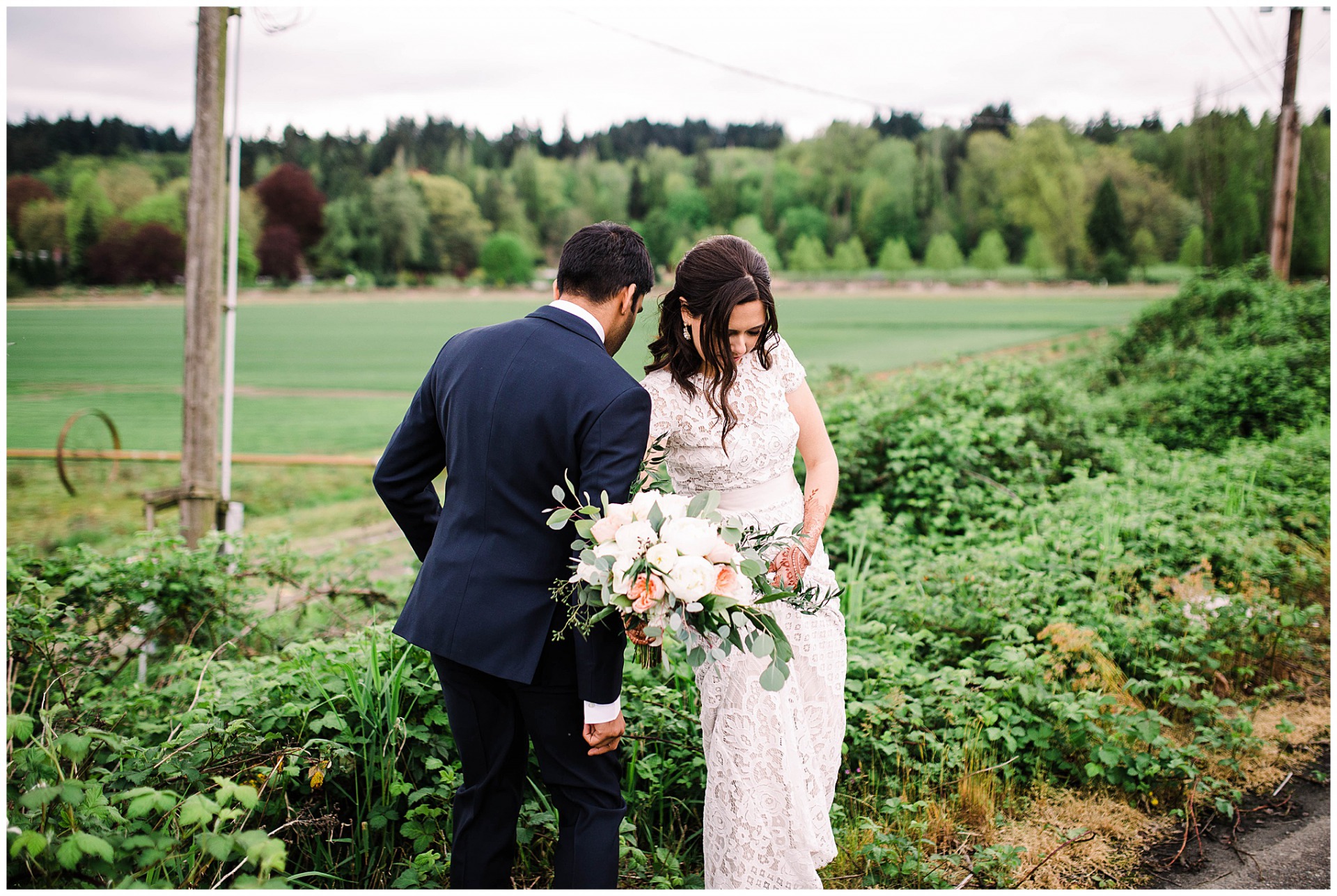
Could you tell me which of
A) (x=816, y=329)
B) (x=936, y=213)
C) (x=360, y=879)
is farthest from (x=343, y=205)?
(x=360, y=879)

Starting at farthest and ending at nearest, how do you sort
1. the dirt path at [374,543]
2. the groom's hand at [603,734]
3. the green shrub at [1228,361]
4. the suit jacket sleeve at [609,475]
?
the green shrub at [1228,361]
the dirt path at [374,543]
the groom's hand at [603,734]
the suit jacket sleeve at [609,475]

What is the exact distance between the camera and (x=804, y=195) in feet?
59.2

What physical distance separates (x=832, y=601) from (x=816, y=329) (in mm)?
17739

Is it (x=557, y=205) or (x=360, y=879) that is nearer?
(x=360, y=879)

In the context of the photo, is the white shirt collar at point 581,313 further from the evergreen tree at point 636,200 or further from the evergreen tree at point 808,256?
the evergreen tree at point 808,256

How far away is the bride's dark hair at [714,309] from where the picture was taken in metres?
2.47

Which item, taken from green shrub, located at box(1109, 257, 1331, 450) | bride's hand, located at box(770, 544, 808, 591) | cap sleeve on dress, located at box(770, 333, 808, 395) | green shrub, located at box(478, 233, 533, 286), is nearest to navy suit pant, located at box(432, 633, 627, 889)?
bride's hand, located at box(770, 544, 808, 591)

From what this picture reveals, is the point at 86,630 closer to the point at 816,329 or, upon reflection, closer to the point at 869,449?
the point at 869,449

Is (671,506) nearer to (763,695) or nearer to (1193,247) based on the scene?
(763,695)

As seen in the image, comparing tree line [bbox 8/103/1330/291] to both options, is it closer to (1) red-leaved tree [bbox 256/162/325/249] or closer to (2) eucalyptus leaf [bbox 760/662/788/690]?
(1) red-leaved tree [bbox 256/162/325/249]

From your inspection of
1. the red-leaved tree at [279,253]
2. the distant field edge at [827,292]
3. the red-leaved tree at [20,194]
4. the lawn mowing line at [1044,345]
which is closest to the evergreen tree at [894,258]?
the distant field edge at [827,292]

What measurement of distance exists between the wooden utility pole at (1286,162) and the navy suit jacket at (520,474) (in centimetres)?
1609

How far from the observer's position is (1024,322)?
20.0 m

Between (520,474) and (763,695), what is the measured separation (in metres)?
1.00
